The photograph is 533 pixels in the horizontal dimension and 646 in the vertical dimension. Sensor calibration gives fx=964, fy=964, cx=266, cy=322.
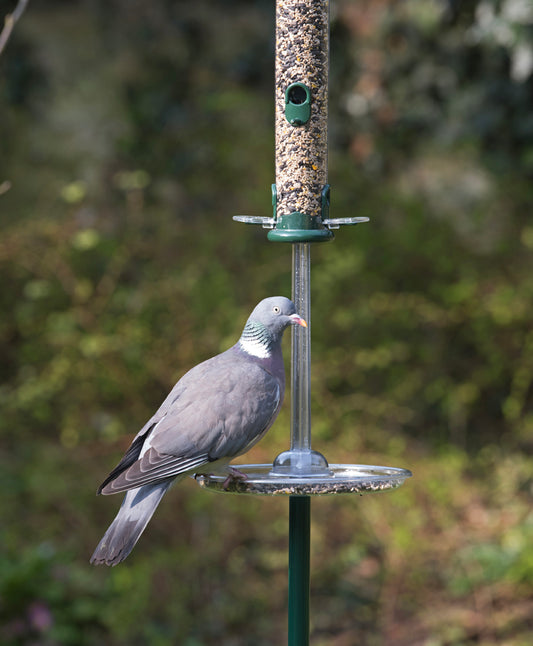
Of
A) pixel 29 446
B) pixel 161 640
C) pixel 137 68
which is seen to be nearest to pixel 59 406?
pixel 29 446

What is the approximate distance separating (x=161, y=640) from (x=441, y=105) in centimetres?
419

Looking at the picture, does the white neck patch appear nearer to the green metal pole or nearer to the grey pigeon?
the grey pigeon

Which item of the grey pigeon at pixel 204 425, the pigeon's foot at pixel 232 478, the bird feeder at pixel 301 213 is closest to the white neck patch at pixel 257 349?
the grey pigeon at pixel 204 425

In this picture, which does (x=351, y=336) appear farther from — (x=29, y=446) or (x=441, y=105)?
(x=29, y=446)

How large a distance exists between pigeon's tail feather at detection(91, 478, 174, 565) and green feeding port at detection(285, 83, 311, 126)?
1430 mm

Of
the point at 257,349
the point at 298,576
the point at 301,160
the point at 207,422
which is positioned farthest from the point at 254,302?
the point at 207,422

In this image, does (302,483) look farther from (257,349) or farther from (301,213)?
(301,213)

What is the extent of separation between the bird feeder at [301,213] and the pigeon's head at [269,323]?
11.3 inches

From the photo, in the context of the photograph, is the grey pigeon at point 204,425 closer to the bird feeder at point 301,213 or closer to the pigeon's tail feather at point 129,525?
the pigeon's tail feather at point 129,525

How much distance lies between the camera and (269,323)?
3.19 metres

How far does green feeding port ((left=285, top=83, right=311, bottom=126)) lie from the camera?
11.8ft

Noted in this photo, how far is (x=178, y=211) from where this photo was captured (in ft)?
23.7

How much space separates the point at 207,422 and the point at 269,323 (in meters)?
0.41

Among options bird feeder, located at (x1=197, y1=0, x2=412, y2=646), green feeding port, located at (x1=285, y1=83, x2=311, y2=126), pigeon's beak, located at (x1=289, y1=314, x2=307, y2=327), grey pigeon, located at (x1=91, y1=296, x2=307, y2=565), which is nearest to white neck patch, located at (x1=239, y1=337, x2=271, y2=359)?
grey pigeon, located at (x1=91, y1=296, x2=307, y2=565)
